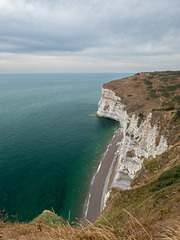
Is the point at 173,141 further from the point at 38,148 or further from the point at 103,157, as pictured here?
the point at 38,148

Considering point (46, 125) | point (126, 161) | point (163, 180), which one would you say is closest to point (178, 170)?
point (163, 180)

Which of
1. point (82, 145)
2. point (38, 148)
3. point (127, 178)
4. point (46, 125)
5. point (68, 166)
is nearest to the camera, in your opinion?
point (127, 178)

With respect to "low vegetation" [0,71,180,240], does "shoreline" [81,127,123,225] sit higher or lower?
lower

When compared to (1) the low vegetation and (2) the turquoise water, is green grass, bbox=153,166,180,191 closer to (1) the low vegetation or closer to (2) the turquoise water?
(1) the low vegetation

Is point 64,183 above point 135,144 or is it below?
below

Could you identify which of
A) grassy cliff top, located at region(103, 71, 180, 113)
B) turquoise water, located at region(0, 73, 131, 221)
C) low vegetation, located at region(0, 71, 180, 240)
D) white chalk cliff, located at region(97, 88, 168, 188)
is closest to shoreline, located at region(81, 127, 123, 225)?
turquoise water, located at region(0, 73, 131, 221)

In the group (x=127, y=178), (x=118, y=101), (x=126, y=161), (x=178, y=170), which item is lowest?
(x=127, y=178)

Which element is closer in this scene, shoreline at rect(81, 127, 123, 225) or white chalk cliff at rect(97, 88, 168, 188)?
shoreline at rect(81, 127, 123, 225)

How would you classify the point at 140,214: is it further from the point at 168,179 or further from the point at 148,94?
the point at 148,94

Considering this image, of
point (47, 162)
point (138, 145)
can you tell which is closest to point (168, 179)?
point (138, 145)
